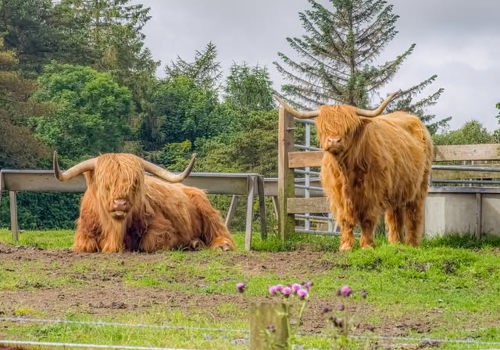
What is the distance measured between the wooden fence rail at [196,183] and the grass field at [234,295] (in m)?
0.84

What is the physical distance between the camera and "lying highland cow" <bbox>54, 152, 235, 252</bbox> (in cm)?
1120

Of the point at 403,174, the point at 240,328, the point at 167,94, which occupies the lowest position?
the point at 240,328

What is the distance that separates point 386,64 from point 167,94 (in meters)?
15.6

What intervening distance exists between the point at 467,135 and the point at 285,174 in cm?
4028

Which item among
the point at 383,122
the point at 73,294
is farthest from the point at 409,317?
the point at 383,122

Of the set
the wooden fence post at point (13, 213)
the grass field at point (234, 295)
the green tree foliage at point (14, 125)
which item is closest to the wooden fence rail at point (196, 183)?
the wooden fence post at point (13, 213)

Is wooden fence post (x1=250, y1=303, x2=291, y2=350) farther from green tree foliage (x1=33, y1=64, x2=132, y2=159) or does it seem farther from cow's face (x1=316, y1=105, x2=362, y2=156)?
green tree foliage (x1=33, y1=64, x2=132, y2=159)

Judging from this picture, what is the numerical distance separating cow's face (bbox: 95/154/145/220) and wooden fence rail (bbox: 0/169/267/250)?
4.41ft

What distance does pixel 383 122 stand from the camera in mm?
12516

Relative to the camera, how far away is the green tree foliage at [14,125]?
1522 inches

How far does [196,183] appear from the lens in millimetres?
13039

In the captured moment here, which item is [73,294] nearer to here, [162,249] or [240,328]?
[240,328]

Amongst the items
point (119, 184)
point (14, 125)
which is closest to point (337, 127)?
point (119, 184)

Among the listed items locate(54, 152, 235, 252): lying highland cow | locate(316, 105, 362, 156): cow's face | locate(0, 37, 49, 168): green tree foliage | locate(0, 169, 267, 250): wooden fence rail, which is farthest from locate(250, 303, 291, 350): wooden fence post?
locate(0, 37, 49, 168): green tree foliage
